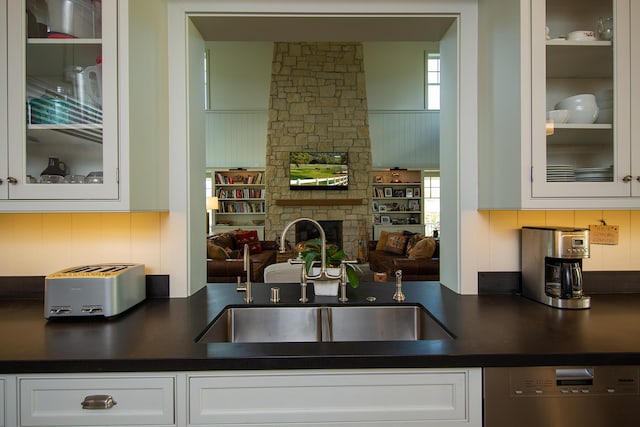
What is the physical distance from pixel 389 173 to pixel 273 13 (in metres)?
6.93

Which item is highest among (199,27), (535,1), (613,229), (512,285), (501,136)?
(199,27)

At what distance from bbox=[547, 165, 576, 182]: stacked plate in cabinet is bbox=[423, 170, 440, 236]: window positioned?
7.04 m

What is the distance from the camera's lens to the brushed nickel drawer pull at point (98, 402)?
973 millimetres

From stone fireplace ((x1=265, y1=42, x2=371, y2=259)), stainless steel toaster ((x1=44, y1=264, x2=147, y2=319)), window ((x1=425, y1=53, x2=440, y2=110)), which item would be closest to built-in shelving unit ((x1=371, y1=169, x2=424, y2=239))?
stone fireplace ((x1=265, y1=42, x2=371, y2=259))

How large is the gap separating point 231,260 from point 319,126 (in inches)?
165

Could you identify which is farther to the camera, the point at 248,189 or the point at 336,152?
the point at 248,189

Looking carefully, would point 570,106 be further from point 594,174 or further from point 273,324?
point 273,324

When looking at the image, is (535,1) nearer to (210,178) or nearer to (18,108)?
(18,108)

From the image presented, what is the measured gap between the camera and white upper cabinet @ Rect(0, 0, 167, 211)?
1.25m

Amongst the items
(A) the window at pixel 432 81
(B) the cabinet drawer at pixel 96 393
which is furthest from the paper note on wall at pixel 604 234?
(A) the window at pixel 432 81

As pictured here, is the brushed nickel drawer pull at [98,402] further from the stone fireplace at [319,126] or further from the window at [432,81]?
the window at [432,81]

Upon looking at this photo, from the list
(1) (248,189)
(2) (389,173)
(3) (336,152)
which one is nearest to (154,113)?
(3) (336,152)

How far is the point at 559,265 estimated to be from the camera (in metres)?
1.46

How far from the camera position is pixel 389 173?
27.0ft
